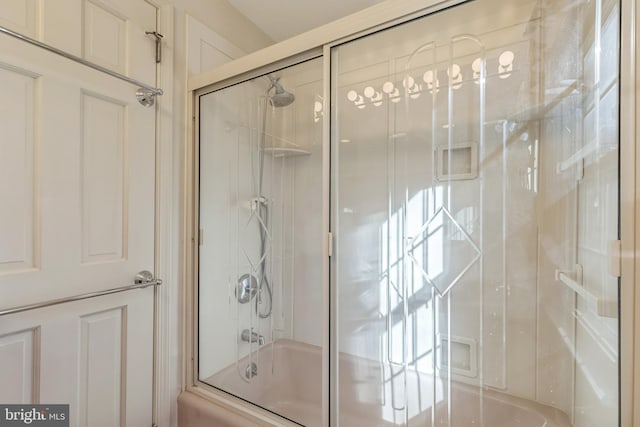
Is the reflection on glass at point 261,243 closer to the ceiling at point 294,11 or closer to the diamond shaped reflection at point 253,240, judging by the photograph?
the diamond shaped reflection at point 253,240

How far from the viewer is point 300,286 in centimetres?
176

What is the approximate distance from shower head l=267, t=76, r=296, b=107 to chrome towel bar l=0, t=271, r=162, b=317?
1018 mm

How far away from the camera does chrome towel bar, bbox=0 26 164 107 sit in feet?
3.14

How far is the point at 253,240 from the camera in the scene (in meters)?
1.68

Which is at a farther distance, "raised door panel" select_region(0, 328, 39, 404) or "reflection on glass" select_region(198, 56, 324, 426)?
"reflection on glass" select_region(198, 56, 324, 426)

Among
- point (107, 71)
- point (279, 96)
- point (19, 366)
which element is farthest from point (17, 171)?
point (279, 96)

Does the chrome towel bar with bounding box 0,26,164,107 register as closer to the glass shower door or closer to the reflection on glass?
the reflection on glass

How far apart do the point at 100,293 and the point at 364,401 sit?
123 centimetres

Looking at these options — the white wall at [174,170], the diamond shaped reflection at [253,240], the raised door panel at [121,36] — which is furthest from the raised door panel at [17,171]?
the diamond shaped reflection at [253,240]

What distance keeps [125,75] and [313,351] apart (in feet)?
5.10

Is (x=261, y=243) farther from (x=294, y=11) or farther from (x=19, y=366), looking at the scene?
(x=294, y=11)

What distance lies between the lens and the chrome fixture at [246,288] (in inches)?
66.1

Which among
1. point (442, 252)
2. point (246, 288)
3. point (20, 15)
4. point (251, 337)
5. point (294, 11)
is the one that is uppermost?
point (294, 11)

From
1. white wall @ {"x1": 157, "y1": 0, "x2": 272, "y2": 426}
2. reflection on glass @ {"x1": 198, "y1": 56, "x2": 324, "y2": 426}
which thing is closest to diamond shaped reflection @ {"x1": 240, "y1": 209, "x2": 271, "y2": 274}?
reflection on glass @ {"x1": 198, "y1": 56, "x2": 324, "y2": 426}
